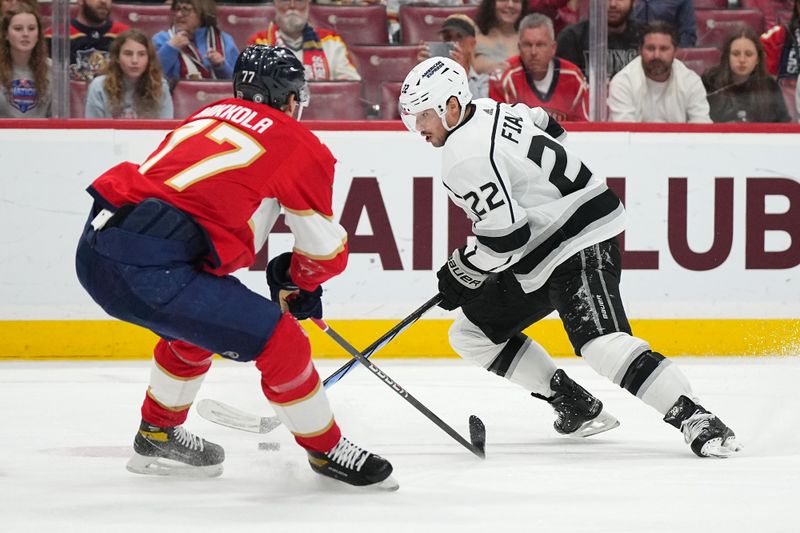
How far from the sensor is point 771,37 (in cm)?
534

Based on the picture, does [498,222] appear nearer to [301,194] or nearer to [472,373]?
[301,194]

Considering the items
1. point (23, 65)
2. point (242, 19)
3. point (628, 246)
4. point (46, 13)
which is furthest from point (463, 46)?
point (23, 65)

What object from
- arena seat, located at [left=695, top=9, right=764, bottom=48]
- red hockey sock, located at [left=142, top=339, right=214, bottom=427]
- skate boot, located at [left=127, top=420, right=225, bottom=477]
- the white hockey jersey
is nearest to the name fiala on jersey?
the white hockey jersey

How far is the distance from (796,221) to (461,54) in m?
1.64

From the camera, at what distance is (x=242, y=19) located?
5.26 metres

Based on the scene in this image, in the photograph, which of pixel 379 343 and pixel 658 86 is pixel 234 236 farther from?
pixel 658 86

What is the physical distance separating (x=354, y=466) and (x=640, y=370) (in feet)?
2.89

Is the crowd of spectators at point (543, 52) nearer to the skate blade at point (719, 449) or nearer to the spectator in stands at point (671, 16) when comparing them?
the spectator in stands at point (671, 16)

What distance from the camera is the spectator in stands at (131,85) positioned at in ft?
16.7

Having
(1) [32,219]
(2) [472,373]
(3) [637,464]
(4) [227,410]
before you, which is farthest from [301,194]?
(1) [32,219]

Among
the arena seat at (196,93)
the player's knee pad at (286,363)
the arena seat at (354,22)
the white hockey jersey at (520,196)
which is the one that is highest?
the arena seat at (354,22)

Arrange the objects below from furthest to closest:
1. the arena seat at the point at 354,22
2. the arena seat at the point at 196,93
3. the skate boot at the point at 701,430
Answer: the arena seat at the point at 354,22, the arena seat at the point at 196,93, the skate boot at the point at 701,430

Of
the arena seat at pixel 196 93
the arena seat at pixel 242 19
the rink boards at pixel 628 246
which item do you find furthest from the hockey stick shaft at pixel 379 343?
the arena seat at pixel 242 19

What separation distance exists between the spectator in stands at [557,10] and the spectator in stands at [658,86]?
1.06ft
